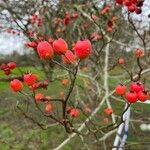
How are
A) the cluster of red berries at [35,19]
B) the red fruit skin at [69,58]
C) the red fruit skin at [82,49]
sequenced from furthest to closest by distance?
the cluster of red berries at [35,19] → the red fruit skin at [69,58] → the red fruit skin at [82,49]

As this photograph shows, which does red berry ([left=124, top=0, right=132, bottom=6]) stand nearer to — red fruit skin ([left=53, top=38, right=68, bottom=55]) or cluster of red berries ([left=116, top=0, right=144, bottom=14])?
cluster of red berries ([left=116, top=0, right=144, bottom=14])

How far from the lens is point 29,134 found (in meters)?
9.28

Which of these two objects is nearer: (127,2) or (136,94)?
(136,94)

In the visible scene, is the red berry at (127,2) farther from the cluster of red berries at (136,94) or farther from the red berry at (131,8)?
the cluster of red berries at (136,94)

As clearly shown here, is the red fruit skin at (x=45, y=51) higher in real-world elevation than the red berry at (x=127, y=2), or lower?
lower

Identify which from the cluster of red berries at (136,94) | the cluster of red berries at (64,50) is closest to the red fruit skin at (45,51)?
the cluster of red berries at (64,50)

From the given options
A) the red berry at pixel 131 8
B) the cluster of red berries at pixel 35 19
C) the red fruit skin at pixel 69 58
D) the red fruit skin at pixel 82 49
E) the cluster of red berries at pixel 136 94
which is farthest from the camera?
the cluster of red berries at pixel 35 19

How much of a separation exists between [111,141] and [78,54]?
295 inches

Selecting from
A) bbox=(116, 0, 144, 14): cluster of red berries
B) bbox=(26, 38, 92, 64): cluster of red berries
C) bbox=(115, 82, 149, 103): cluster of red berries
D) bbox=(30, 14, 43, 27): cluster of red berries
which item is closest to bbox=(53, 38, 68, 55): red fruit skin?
bbox=(26, 38, 92, 64): cluster of red berries

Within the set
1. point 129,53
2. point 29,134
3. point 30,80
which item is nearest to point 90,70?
point 129,53

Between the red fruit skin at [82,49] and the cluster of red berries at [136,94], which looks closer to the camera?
the red fruit skin at [82,49]

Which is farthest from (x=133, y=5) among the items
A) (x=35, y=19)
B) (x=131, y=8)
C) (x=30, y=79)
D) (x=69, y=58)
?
(x=35, y=19)

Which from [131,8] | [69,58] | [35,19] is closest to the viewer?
[69,58]

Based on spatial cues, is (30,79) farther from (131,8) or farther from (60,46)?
(131,8)
